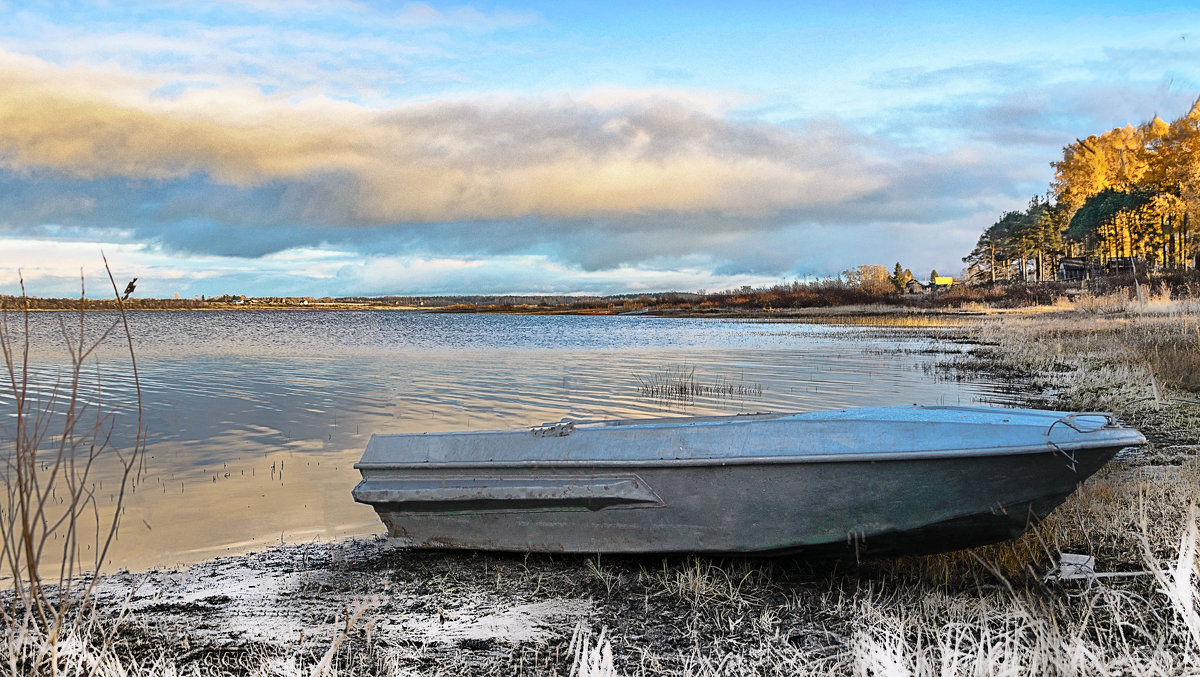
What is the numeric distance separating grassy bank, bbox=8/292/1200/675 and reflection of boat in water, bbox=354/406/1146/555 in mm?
261

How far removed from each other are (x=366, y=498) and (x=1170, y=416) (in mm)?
9981

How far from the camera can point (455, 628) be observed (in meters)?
4.62

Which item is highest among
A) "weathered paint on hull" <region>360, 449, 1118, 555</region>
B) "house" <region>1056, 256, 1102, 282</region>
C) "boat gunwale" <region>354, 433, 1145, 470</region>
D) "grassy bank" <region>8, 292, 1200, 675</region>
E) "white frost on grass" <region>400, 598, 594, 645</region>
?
"house" <region>1056, 256, 1102, 282</region>

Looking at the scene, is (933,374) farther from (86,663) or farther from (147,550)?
(86,663)

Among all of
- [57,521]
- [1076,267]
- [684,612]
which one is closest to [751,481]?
[684,612]

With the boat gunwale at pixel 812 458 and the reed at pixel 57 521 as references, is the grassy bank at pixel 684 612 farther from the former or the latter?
the boat gunwale at pixel 812 458

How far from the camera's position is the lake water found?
24.5 feet

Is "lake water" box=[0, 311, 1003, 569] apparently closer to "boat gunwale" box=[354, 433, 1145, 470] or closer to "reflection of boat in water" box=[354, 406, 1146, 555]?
"reflection of boat in water" box=[354, 406, 1146, 555]

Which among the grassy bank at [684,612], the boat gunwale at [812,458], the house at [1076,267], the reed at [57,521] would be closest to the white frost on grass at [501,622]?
the grassy bank at [684,612]

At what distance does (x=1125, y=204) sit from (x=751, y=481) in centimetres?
5463

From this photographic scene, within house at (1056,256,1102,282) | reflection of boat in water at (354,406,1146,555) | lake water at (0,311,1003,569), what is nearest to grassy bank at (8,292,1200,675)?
reflection of boat in water at (354,406,1146,555)

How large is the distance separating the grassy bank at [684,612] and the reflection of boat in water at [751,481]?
0.26m

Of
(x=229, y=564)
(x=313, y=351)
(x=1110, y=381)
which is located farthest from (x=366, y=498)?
(x=313, y=351)

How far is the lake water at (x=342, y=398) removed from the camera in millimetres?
7469
